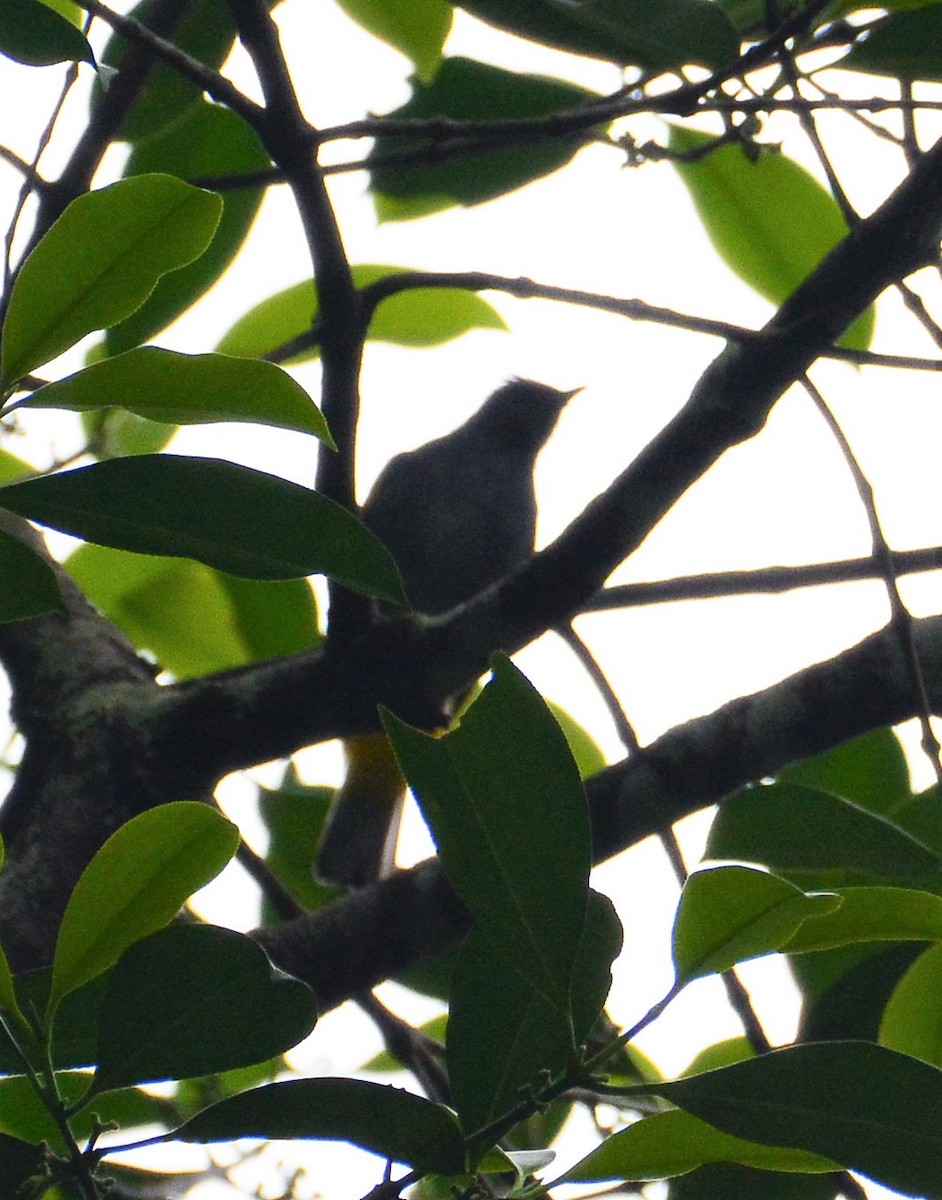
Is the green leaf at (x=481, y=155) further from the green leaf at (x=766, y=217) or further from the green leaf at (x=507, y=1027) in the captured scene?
the green leaf at (x=507, y=1027)

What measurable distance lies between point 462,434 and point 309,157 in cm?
276

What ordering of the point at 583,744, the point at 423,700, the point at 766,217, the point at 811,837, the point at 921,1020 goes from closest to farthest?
the point at 811,837 < the point at 921,1020 < the point at 423,700 < the point at 766,217 < the point at 583,744

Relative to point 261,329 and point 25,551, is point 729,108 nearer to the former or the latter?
point 25,551

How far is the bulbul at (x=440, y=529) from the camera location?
3.49 m

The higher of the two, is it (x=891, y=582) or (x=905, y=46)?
(x=905, y=46)

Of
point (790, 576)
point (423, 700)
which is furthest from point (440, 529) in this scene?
point (790, 576)

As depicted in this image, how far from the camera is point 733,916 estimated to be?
0.88 m

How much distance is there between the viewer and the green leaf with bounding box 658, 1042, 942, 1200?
0.88 metres

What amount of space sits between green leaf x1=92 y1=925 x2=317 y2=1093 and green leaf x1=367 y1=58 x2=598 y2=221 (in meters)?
1.25

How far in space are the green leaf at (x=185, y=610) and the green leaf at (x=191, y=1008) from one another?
4.81 ft

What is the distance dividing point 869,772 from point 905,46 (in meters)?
0.96

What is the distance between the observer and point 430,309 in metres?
2.37

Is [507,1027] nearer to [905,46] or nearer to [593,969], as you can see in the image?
[593,969]

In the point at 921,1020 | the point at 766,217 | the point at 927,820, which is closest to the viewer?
the point at 921,1020
